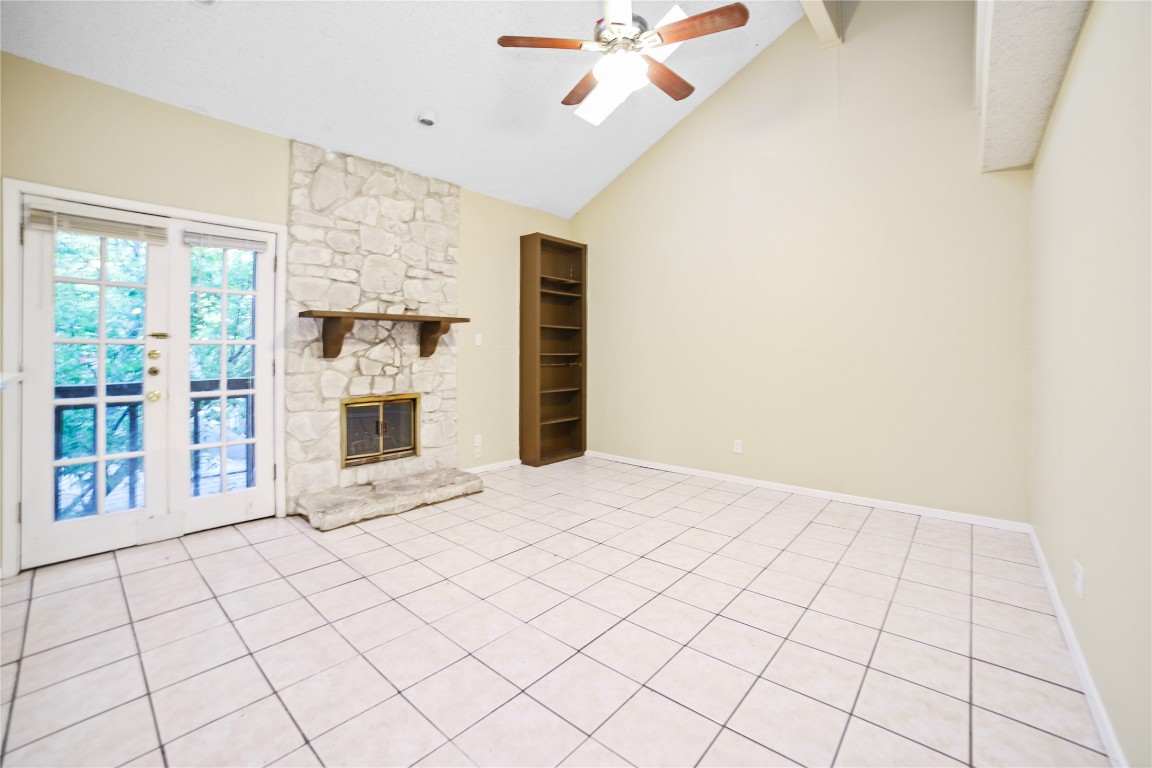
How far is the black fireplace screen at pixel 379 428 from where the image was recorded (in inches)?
155

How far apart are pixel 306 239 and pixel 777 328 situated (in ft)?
12.7

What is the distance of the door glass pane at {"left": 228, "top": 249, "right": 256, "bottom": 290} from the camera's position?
11.0 ft

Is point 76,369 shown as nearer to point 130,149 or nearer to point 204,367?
point 204,367

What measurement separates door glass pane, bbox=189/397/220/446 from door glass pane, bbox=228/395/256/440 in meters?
0.08

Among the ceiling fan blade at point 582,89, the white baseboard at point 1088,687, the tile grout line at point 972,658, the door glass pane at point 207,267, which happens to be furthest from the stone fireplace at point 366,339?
the white baseboard at point 1088,687

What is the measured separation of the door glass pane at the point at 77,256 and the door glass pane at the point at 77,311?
0.07 m

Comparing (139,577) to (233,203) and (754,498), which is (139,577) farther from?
(754,498)

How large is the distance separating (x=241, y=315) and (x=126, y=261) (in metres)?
0.66

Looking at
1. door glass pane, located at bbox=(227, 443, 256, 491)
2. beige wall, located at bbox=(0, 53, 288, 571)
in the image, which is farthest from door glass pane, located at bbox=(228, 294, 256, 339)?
door glass pane, located at bbox=(227, 443, 256, 491)

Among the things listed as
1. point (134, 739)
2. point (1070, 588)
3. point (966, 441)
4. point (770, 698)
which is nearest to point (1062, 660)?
point (1070, 588)

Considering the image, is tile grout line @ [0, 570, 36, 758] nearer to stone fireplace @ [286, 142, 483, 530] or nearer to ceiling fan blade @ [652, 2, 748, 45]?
stone fireplace @ [286, 142, 483, 530]

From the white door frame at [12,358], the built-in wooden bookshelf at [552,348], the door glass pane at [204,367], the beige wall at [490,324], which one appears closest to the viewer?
the white door frame at [12,358]

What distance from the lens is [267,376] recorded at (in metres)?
3.51

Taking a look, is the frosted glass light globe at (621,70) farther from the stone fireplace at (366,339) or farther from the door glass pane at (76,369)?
Result: the door glass pane at (76,369)
